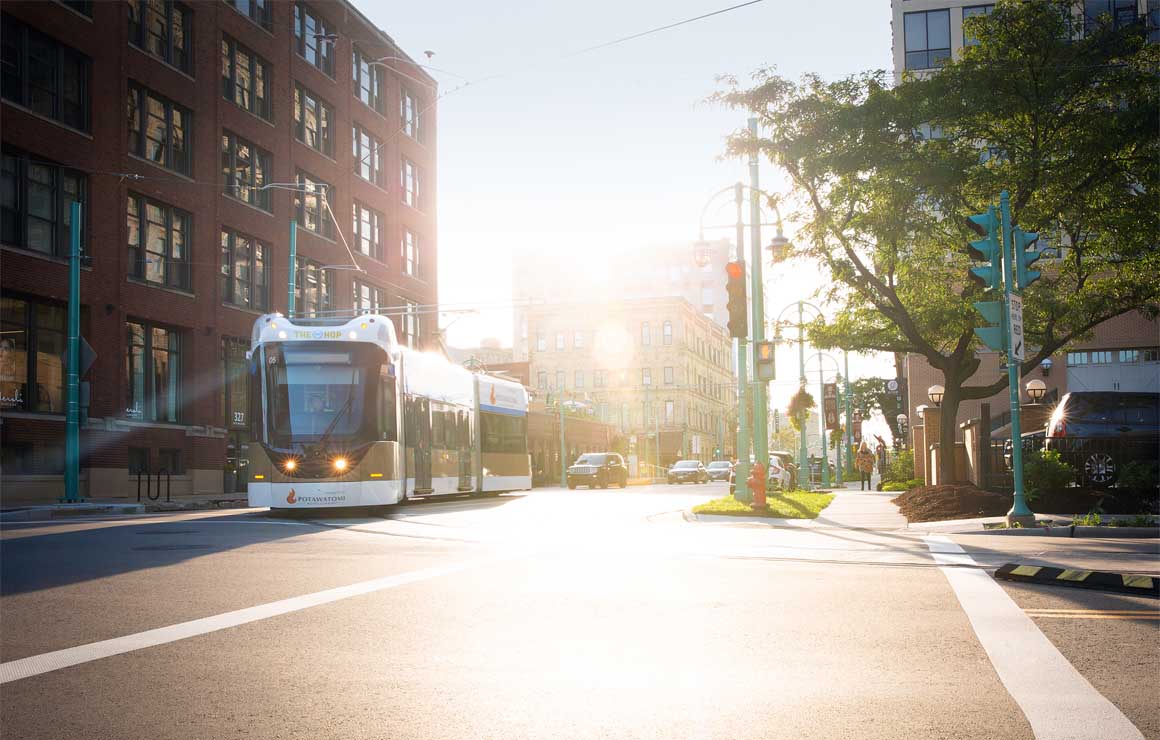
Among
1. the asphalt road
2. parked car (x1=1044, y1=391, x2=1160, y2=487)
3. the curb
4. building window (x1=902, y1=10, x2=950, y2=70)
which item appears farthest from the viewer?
building window (x1=902, y1=10, x2=950, y2=70)

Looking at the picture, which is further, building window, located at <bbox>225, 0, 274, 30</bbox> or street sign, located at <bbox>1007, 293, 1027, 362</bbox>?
building window, located at <bbox>225, 0, 274, 30</bbox>

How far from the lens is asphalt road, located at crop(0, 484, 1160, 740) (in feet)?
15.3

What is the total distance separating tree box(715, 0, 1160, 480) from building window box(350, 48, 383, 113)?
3198cm

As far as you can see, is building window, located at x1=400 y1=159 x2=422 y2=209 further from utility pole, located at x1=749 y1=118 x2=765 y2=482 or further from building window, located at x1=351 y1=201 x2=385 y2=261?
utility pole, located at x1=749 y1=118 x2=765 y2=482

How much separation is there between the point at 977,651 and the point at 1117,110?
1832cm

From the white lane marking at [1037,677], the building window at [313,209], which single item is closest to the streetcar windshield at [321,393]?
the white lane marking at [1037,677]

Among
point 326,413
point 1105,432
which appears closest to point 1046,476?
point 1105,432

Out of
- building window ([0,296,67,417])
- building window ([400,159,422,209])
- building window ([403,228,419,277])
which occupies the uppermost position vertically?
building window ([400,159,422,209])

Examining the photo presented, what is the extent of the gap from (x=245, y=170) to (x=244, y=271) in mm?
3848

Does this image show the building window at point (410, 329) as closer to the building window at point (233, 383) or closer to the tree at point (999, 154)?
the building window at point (233, 383)

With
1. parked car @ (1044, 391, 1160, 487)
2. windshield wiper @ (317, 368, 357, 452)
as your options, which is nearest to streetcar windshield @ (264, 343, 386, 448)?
windshield wiper @ (317, 368, 357, 452)

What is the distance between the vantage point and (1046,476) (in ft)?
60.6

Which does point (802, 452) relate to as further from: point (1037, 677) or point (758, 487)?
point (1037, 677)

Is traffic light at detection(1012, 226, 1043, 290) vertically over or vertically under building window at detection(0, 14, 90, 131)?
under
